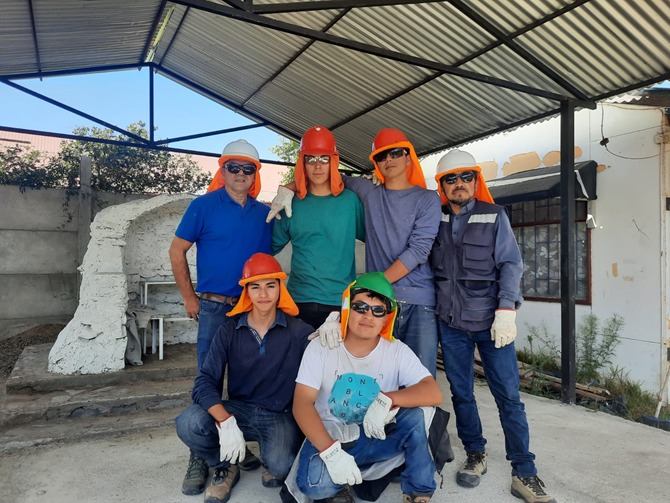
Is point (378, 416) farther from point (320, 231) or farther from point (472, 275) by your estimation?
point (320, 231)

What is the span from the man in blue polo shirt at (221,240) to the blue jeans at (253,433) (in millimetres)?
351

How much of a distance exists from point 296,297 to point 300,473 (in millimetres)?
994

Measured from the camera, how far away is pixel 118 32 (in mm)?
6355

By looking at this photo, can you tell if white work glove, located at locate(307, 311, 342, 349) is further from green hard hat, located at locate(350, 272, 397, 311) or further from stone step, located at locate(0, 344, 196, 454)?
stone step, located at locate(0, 344, 196, 454)

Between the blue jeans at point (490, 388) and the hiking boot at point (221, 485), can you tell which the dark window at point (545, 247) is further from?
the hiking boot at point (221, 485)

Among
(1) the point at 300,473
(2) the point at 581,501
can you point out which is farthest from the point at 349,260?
(2) the point at 581,501

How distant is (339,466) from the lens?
228 cm

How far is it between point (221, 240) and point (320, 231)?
2.14 ft

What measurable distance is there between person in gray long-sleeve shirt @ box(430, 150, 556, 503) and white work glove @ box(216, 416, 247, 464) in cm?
132

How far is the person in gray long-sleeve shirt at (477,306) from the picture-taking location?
277 centimetres

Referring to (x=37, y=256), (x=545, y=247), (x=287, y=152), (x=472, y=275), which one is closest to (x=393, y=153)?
(x=472, y=275)

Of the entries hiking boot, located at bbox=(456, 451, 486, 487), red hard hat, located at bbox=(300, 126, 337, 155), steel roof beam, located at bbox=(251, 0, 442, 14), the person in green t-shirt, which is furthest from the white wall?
red hard hat, located at bbox=(300, 126, 337, 155)

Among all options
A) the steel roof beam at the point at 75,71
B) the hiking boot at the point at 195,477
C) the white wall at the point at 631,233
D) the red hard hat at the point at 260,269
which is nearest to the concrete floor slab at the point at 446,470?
the hiking boot at the point at 195,477

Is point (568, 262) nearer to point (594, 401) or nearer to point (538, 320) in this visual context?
point (594, 401)
